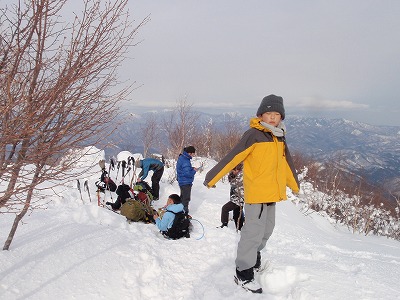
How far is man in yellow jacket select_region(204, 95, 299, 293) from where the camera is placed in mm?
3102

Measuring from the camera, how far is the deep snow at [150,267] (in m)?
2.88

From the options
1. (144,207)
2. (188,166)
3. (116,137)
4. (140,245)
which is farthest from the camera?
(188,166)

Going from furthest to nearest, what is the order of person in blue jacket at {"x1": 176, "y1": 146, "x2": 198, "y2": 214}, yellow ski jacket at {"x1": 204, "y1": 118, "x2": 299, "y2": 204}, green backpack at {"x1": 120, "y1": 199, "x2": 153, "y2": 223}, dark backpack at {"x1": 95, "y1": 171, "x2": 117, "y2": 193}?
dark backpack at {"x1": 95, "y1": 171, "x2": 117, "y2": 193}
person in blue jacket at {"x1": 176, "y1": 146, "x2": 198, "y2": 214}
green backpack at {"x1": 120, "y1": 199, "x2": 153, "y2": 223}
yellow ski jacket at {"x1": 204, "y1": 118, "x2": 299, "y2": 204}

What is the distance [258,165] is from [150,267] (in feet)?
6.38

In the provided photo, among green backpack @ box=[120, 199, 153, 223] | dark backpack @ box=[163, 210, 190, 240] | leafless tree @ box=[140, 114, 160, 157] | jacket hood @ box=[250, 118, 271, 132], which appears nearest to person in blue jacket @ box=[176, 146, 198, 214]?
green backpack @ box=[120, 199, 153, 223]

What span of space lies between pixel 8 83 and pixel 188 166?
5.16 metres

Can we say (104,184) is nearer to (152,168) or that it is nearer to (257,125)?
(152,168)

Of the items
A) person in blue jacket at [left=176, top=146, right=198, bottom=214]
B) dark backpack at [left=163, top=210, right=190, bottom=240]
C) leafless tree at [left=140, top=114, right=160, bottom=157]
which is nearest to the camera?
dark backpack at [left=163, top=210, right=190, bottom=240]

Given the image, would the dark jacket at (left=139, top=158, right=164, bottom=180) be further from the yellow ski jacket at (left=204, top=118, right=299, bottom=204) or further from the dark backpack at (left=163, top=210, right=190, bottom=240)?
the yellow ski jacket at (left=204, top=118, right=299, bottom=204)

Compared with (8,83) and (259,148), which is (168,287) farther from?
(8,83)

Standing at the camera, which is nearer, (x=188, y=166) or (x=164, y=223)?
(x=164, y=223)

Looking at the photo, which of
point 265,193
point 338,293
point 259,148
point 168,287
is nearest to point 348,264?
point 338,293

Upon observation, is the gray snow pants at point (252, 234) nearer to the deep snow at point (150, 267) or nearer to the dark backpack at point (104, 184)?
the deep snow at point (150, 267)

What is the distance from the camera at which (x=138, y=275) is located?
3.44m
